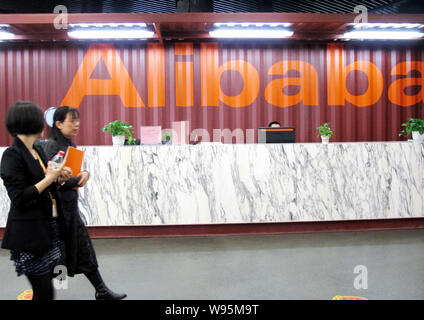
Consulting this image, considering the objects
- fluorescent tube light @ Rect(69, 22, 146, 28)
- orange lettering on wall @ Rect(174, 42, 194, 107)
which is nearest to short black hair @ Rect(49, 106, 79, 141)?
fluorescent tube light @ Rect(69, 22, 146, 28)

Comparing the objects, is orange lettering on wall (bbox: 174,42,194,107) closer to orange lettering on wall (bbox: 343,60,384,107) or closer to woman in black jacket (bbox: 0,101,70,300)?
orange lettering on wall (bbox: 343,60,384,107)

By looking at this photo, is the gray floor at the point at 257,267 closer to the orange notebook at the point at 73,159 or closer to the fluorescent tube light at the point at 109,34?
the orange notebook at the point at 73,159

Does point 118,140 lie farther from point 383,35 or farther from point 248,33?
point 383,35

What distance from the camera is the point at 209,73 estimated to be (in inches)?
210

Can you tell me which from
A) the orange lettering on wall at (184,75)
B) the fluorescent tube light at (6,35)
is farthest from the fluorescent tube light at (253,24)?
the fluorescent tube light at (6,35)

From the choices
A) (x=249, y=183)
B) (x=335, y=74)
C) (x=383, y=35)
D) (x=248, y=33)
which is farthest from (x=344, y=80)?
(x=249, y=183)

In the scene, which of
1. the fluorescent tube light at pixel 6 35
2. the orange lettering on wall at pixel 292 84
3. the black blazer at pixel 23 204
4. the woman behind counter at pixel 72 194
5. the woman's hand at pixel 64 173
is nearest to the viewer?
the black blazer at pixel 23 204

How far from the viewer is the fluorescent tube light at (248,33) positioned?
4.77 meters

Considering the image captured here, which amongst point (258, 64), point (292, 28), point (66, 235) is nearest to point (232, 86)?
point (258, 64)

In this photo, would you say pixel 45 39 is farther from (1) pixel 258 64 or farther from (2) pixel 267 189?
(2) pixel 267 189

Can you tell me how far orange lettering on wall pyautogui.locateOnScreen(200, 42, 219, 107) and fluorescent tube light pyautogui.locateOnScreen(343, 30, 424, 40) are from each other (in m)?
1.90

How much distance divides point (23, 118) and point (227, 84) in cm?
397

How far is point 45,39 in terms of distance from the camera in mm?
4992

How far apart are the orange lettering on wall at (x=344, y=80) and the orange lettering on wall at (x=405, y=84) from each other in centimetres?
22
